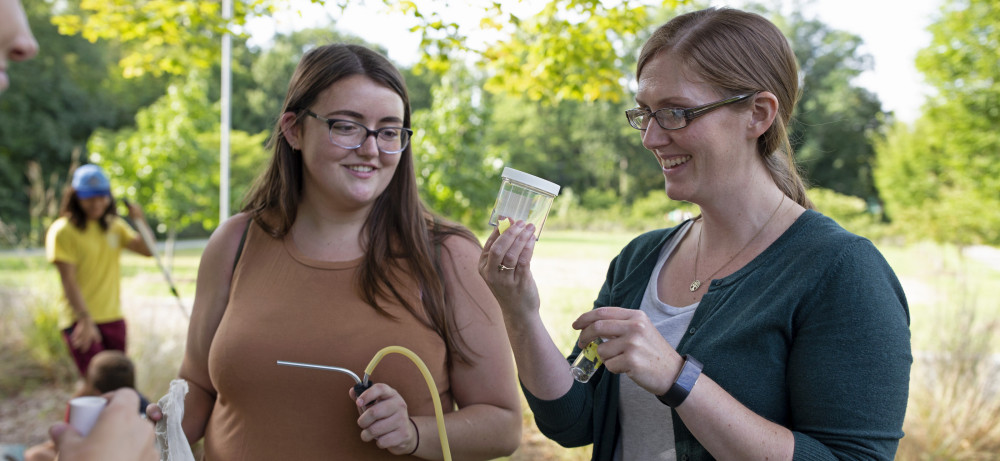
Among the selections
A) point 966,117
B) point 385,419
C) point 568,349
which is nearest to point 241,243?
point 385,419

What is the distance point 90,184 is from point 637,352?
17.5 feet

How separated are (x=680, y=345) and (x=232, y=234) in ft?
4.62

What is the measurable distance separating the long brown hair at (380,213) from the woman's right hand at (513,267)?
0.39 metres

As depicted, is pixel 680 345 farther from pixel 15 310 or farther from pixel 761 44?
pixel 15 310

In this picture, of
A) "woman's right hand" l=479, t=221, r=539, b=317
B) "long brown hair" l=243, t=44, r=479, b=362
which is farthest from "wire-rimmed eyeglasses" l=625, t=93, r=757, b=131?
"long brown hair" l=243, t=44, r=479, b=362

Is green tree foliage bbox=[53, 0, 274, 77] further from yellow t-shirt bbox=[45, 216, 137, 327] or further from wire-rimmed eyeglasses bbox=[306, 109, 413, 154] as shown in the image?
wire-rimmed eyeglasses bbox=[306, 109, 413, 154]

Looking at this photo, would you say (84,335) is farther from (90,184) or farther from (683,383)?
(683,383)

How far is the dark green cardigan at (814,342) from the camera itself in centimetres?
132

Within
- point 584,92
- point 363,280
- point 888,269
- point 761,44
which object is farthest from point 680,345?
point 584,92

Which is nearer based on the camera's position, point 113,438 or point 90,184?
point 113,438

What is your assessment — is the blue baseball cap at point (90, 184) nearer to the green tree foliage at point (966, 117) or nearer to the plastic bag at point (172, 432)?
the plastic bag at point (172, 432)

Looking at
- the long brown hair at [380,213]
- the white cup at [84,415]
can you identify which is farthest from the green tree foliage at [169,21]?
the white cup at [84,415]

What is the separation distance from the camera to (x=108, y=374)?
4281 millimetres

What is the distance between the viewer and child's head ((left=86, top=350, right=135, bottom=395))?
428cm
